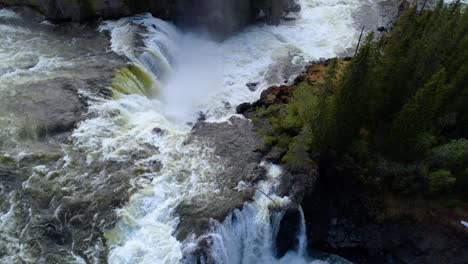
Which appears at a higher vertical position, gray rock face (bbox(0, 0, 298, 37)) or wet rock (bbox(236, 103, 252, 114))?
gray rock face (bbox(0, 0, 298, 37))

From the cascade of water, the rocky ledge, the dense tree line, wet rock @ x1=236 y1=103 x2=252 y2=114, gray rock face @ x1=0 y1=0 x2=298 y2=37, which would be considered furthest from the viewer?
gray rock face @ x1=0 y1=0 x2=298 y2=37

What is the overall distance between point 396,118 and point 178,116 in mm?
12977

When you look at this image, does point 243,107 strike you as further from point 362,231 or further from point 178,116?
point 362,231

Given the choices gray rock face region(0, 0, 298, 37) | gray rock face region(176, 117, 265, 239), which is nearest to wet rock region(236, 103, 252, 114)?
Result: gray rock face region(176, 117, 265, 239)

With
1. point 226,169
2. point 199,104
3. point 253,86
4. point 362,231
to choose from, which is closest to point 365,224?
point 362,231

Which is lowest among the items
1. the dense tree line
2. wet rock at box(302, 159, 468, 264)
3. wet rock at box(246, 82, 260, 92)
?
wet rock at box(302, 159, 468, 264)

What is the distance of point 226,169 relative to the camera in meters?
19.9

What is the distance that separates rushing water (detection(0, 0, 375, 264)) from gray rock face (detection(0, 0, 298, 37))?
96 centimetres

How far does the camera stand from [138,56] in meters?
25.7

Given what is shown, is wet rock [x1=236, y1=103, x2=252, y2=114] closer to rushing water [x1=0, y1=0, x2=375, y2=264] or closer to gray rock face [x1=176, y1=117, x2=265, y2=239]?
rushing water [x1=0, y1=0, x2=375, y2=264]

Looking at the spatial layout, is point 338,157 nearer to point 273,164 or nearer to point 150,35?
point 273,164

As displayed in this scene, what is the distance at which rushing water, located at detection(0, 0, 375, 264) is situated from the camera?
54.6ft

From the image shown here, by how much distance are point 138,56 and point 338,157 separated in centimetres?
1470

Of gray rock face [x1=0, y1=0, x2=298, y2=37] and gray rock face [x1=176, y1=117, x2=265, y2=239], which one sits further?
gray rock face [x1=0, y1=0, x2=298, y2=37]
